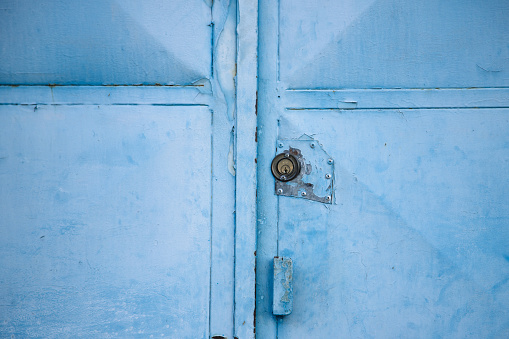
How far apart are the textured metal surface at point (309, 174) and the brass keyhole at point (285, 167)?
0.05 ft

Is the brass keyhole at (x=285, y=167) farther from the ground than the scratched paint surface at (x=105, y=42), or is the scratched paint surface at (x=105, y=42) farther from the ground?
the scratched paint surface at (x=105, y=42)

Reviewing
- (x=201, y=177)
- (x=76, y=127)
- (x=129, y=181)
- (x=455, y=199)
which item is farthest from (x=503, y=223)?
(x=76, y=127)

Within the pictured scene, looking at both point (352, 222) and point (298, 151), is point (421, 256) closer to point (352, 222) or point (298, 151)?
point (352, 222)

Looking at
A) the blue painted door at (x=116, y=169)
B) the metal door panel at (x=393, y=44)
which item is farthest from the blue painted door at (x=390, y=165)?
the blue painted door at (x=116, y=169)

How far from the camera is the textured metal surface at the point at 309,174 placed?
1227mm

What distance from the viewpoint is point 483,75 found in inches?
47.3

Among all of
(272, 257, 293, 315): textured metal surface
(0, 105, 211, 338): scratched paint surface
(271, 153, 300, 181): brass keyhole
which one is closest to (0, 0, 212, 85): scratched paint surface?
(0, 105, 211, 338): scratched paint surface

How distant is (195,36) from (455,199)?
43.7 inches

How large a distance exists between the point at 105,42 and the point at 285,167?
81cm

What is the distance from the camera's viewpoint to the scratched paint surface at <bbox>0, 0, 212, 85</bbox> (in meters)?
1.23

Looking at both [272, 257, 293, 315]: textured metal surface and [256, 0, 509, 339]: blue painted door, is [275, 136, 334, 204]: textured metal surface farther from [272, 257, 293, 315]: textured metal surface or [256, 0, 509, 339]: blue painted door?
[272, 257, 293, 315]: textured metal surface

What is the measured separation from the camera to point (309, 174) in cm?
123

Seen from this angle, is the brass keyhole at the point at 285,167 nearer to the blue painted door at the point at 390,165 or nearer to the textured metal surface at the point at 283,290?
the blue painted door at the point at 390,165

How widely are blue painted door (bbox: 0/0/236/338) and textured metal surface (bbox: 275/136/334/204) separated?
0.21 metres
